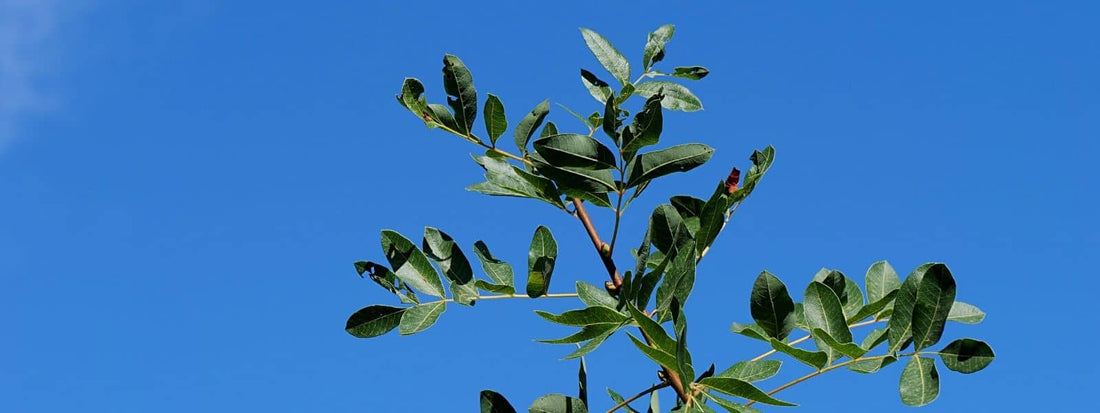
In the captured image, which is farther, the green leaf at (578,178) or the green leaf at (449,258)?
the green leaf at (449,258)

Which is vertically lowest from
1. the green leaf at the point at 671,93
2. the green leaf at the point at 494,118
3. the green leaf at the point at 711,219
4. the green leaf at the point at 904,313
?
the green leaf at the point at 904,313

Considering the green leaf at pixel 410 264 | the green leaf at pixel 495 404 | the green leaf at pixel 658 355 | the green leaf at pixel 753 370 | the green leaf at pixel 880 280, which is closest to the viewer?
the green leaf at pixel 658 355

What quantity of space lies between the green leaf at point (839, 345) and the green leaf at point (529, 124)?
0.68m

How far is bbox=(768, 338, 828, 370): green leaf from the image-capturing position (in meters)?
1.65

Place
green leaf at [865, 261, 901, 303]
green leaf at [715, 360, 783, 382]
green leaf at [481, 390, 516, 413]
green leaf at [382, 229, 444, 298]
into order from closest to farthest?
green leaf at [715, 360, 783, 382]
green leaf at [481, 390, 516, 413]
green leaf at [382, 229, 444, 298]
green leaf at [865, 261, 901, 303]

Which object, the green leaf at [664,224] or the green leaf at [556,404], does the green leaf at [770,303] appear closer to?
the green leaf at [664,224]

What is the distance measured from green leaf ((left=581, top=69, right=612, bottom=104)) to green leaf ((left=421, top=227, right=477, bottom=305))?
43cm

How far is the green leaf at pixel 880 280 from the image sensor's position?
6.93 feet

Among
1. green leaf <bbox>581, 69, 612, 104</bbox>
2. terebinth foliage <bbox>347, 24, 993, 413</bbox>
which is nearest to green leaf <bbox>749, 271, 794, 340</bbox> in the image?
terebinth foliage <bbox>347, 24, 993, 413</bbox>

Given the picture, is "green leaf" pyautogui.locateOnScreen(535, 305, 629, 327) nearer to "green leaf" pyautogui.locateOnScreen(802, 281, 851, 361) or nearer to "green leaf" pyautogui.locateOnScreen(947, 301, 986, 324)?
"green leaf" pyautogui.locateOnScreen(802, 281, 851, 361)

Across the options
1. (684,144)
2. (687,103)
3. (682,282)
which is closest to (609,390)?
(682,282)

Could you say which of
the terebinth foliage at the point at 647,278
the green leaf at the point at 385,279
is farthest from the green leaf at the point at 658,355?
the green leaf at the point at 385,279

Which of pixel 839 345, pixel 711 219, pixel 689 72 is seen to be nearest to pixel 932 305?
pixel 839 345

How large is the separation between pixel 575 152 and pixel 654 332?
376 mm
